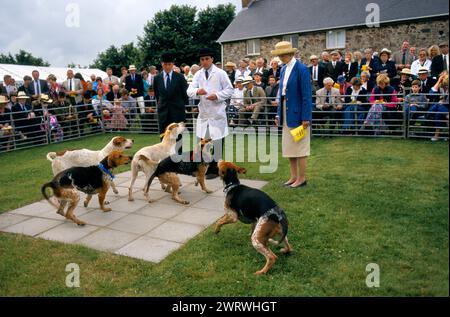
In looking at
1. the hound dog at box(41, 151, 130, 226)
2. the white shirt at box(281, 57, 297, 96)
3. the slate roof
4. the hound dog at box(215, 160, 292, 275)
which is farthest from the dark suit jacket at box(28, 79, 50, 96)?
the slate roof

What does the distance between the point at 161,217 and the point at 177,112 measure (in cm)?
276

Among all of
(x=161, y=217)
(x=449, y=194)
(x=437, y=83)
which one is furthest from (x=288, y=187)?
(x=437, y=83)

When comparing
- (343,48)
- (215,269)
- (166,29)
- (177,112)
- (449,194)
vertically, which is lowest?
(215,269)

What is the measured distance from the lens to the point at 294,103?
6.32 metres

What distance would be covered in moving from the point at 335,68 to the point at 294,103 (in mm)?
7086

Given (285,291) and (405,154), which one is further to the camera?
(405,154)

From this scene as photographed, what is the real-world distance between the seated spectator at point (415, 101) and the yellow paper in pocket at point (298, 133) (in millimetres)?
5266

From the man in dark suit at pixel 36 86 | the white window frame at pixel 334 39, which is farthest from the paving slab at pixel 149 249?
the white window frame at pixel 334 39

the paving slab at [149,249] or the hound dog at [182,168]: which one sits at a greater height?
the hound dog at [182,168]

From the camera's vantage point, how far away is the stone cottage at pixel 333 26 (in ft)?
79.9

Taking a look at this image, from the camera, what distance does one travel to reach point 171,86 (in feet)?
24.7

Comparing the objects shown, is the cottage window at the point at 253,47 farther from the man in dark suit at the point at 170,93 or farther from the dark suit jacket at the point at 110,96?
the man in dark suit at the point at 170,93

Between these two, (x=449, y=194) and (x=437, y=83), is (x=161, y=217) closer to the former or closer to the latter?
(x=449, y=194)

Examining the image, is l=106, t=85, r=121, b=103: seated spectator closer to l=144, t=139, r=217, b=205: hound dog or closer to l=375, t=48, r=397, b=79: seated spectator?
l=375, t=48, r=397, b=79: seated spectator
